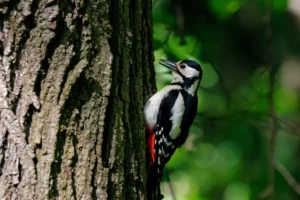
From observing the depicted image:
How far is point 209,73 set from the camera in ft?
20.9

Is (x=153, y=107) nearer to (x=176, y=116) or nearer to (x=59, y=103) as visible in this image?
(x=176, y=116)

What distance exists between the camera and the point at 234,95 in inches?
247

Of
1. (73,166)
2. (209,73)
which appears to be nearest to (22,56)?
(73,166)

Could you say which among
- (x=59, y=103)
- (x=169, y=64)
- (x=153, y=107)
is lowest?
(x=59, y=103)

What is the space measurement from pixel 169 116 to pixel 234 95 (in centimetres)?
218

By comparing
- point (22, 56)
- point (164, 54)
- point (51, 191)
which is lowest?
point (51, 191)

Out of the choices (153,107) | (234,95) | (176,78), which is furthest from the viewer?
(234,95)

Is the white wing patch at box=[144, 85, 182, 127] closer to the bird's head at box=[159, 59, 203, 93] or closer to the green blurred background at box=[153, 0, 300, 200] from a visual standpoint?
the bird's head at box=[159, 59, 203, 93]

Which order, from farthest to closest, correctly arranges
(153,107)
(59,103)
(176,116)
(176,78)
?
(176,78), (176,116), (153,107), (59,103)

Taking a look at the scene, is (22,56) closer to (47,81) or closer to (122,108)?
(47,81)

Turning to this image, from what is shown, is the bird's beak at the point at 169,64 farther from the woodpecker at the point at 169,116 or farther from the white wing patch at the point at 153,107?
the white wing patch at the point at 153,107

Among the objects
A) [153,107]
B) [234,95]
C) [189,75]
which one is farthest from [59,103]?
[234,95]

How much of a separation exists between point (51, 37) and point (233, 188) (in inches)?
151

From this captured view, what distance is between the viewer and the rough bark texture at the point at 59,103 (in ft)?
8.66
